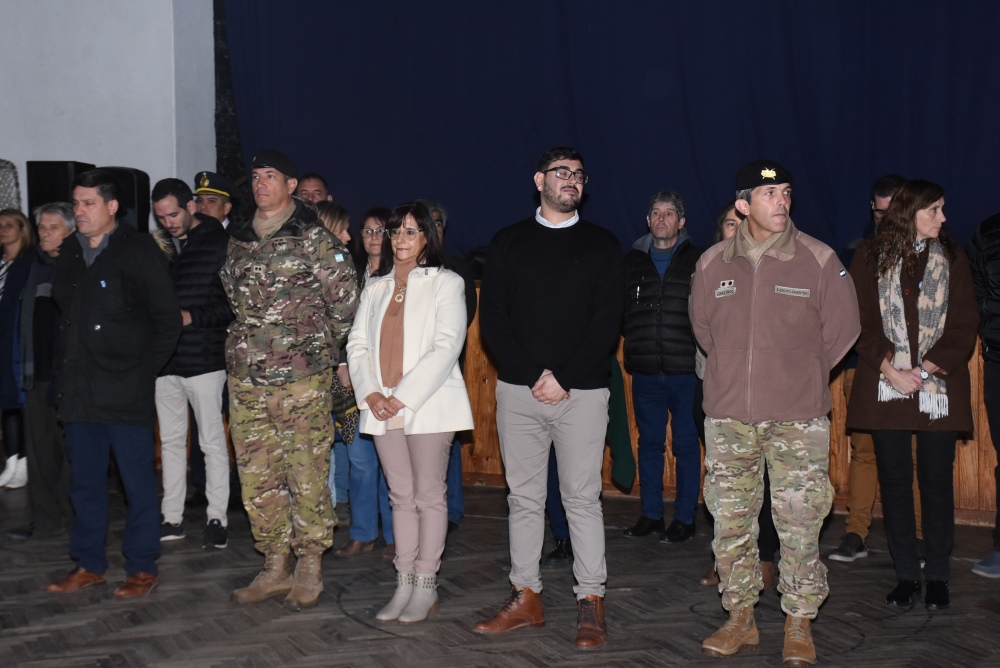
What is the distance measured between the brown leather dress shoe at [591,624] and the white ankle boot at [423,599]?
0.65 meters

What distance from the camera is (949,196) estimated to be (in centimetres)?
596

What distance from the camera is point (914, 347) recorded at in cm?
436

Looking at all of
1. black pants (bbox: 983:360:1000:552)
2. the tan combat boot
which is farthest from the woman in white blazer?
black pants (bbox: 983:360:1000:552)

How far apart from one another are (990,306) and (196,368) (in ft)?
13.0

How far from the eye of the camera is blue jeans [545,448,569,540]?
5.10m

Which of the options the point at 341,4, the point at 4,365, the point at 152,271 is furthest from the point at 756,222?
the point at 341,4

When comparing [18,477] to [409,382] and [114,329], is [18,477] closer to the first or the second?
[114,329]

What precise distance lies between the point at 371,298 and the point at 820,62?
11.4 feet

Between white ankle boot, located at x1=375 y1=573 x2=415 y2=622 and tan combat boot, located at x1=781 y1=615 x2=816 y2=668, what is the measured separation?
1.55 meters

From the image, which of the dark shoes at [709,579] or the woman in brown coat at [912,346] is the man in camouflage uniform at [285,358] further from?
the woman in brown coat at [912,346]

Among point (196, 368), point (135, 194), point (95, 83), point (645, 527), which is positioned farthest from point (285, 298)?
point (95, 83)

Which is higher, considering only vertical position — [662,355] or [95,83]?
[95,83]

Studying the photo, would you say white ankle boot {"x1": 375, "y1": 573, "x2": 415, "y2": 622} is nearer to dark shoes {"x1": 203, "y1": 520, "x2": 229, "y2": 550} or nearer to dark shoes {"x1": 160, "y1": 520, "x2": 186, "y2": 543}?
dark shoes {"x1": 203, "y1": 520, "x2": 229, "y2": 550}

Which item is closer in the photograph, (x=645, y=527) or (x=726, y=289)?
(x=726, y=289)
